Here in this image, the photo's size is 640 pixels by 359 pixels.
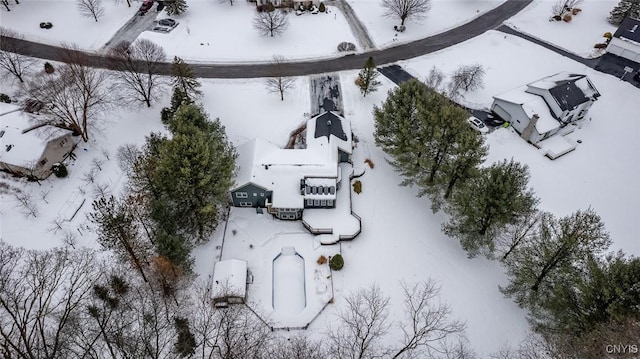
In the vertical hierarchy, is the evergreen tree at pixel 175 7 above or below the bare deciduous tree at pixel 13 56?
above

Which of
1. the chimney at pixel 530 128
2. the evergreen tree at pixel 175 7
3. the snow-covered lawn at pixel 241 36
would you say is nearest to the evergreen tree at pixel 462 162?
the chimney at pixel 530 128

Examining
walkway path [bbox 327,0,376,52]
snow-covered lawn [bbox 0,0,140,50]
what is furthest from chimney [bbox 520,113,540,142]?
snow-covered lawn [bbox 0,0,140,50]

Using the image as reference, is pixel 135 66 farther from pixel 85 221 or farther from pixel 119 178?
pixel 85 221

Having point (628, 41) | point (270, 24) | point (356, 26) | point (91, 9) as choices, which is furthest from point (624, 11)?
point (91, 9)

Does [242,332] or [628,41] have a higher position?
[628,41]

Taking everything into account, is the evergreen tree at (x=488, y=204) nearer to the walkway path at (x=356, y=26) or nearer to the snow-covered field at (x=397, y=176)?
the snow-covered field at (x=397, y=176)

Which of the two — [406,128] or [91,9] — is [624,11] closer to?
[406,128]
